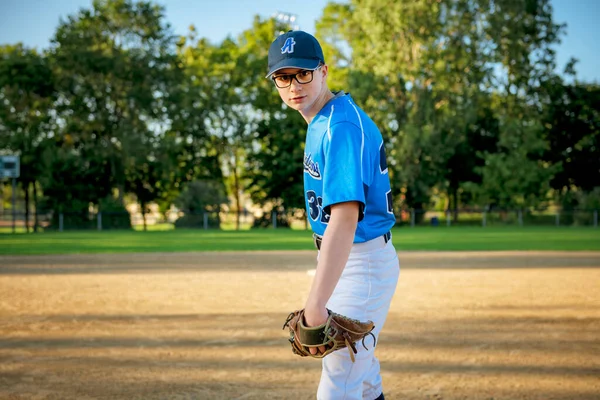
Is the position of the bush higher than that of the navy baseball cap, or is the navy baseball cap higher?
the navy baseball cap

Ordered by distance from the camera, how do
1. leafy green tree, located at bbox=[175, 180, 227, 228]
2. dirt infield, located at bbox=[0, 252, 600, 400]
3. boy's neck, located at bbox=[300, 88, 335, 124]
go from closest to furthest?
1. boy's neck, located at bbox=[300, 88, 335, 124]
2. dirt infield, located at bbox=[0, 252, 600, 400]
3. leafy green tree, located at bbox=[175, 180, 227, 228]

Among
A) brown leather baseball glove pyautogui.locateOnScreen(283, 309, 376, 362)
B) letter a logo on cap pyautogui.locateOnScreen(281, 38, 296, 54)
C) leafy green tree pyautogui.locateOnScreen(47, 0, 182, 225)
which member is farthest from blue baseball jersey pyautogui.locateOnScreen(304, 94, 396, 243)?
leafy green tree pyautogui.locateOnScreen(47, 0, 182, 225)

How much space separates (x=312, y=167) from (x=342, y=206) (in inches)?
12.4

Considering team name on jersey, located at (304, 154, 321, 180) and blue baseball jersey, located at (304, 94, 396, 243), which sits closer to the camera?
blue baseball jersey, located at (304, 94, 396, 243)

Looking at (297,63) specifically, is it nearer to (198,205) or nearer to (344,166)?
(344,166)

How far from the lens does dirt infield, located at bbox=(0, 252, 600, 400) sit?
5.18 m

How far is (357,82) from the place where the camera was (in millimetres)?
44781

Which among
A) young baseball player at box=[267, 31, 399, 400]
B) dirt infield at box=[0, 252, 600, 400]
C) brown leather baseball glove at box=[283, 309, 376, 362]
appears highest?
young baseball player at box=[267, 31, 399, 400]

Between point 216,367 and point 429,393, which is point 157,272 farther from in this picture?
point 429,393

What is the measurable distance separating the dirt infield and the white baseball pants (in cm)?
217

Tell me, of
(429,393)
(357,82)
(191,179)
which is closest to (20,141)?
(191,179)

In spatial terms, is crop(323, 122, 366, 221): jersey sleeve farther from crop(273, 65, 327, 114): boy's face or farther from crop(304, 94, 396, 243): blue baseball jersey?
crop(273, 65, 327, 114): boy's face

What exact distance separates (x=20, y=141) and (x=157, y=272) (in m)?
33.5

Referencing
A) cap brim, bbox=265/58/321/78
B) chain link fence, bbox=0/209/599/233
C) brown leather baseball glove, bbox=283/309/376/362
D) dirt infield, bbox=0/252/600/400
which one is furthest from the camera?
chain link fence, bbox=0/209/599/233
